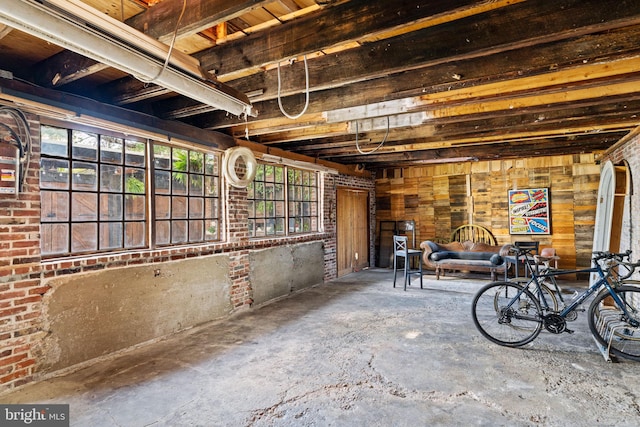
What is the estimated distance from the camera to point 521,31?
78.4 inches

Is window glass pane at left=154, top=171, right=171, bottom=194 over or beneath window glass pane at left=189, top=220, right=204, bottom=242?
over

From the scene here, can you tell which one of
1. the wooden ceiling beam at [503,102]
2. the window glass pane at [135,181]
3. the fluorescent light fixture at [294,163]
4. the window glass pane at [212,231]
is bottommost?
the window glass pane at [212,231]

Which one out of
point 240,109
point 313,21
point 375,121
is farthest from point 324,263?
point 313,21

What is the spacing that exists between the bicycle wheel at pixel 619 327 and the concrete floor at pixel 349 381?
0.16 metres

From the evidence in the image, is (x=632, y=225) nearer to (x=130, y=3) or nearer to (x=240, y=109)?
(x=240, y=109)

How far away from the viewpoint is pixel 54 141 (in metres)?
2.95

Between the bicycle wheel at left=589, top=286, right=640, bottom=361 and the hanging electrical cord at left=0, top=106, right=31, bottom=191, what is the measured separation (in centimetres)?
498

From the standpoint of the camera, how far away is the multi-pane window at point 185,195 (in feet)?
12.4

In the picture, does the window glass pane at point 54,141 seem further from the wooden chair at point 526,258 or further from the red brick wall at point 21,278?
the wooden chair at point 526,258

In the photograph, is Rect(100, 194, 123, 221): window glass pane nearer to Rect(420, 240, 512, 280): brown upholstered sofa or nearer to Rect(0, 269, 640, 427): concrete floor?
Rect(0, 269, 640, 427): concrete floor

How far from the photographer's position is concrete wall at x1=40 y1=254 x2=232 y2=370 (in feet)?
9.28

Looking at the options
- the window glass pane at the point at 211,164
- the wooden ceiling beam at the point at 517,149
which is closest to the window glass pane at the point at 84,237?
the window glass pane at the point at 211,164

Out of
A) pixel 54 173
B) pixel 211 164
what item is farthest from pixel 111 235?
pixel 211 164

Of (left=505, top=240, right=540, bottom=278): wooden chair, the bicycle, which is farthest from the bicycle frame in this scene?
(left=505, top=240, right=540, bottom=278): wooden chair
